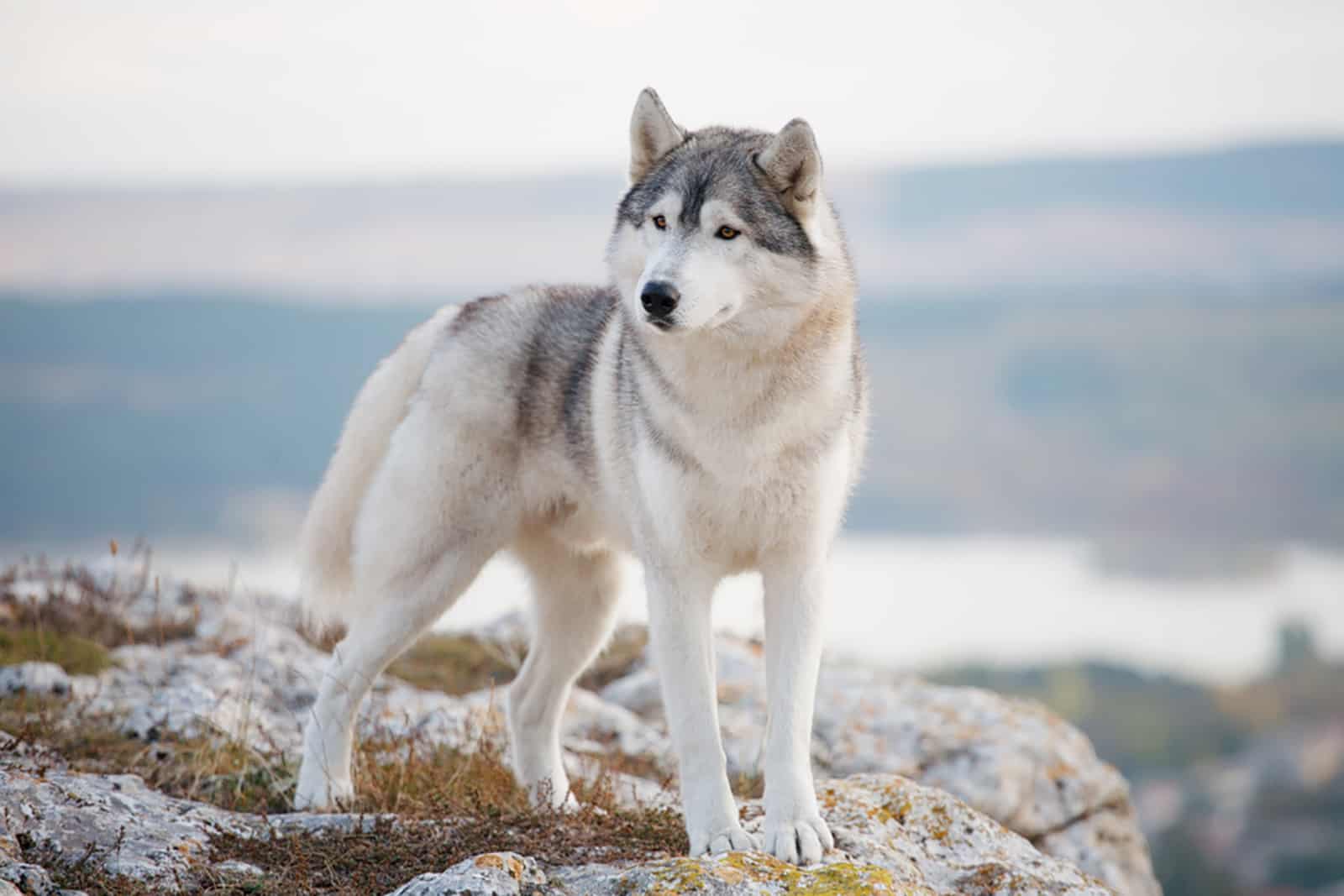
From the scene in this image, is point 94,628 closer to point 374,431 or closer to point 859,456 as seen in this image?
point 374,431

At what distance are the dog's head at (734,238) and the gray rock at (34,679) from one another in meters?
4.25

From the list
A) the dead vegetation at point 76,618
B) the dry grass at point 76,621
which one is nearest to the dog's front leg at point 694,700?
the dead vegetation at point 76,618

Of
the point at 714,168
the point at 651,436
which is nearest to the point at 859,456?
the point at 651,436

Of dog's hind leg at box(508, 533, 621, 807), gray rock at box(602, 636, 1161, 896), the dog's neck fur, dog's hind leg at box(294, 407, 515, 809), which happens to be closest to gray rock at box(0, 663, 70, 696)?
dog's hind leg at box(294, 407, 515, 809)

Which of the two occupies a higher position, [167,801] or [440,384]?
[440,384]

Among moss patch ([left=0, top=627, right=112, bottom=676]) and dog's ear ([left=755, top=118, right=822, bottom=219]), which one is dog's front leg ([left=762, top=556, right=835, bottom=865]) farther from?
moss patch ([left=0, top=627, right=112, bottom=676])

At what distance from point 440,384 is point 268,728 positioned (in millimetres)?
2186

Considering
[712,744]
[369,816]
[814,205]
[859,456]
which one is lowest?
[369,816]

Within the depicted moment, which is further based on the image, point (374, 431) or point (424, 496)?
point (374, 431)

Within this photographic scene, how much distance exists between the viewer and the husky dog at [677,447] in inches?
190

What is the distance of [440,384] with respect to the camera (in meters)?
6.55

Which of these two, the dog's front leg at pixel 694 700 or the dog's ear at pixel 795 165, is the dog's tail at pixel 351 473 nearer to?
the dog's front leg at pixel 694 700

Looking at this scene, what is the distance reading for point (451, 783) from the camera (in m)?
5.92

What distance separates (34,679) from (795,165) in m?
5.12
